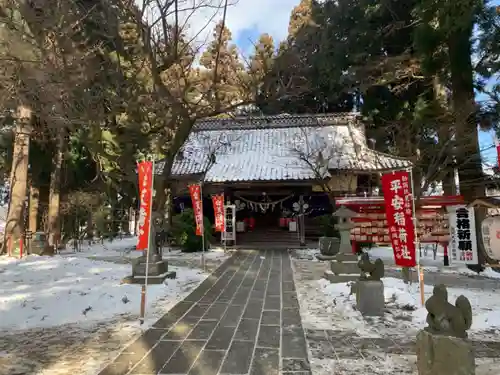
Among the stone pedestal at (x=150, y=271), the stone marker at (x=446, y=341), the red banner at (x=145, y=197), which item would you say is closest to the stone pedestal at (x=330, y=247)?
the stone pedestal at (x=150, y=271)

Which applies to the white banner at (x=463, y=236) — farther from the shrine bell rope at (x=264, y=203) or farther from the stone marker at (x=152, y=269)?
the shrine bell rope at (x=264, y=203)

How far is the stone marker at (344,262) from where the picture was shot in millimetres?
8758

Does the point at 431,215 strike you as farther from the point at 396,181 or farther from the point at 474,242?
the point at 396,181

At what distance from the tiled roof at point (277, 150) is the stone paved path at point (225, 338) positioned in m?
8.83

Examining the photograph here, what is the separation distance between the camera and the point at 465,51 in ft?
38.8

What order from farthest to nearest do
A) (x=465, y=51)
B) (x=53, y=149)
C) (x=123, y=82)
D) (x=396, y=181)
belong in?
(x=53, y=149) → (x=465, y=51) → (x=123, y=82) → (x=396, y=181)

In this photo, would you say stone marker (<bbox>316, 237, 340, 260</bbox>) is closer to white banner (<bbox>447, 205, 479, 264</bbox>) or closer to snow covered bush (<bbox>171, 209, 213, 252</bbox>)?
white banner (<bbox>447, 205, 479, 264</bbox>)

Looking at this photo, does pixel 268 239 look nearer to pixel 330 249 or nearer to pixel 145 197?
pixel 330 249

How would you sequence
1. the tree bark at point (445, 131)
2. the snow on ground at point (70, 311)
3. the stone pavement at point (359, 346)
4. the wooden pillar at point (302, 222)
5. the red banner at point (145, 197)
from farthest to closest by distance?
the wooden pillar at point (302, 222)
the tree bark at point (445, 131)
the red banner at point (145, 197)
the stone pavement at point (359, 346)
the snow on ground at point (70, 311)

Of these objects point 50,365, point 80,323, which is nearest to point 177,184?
point 80,323

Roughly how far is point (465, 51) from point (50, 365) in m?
13.5

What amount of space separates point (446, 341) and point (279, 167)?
14089 millimetres

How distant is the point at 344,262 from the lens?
8.91 metres

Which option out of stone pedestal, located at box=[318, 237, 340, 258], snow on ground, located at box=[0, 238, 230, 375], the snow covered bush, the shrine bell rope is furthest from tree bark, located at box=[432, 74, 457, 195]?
the snow covered bush
